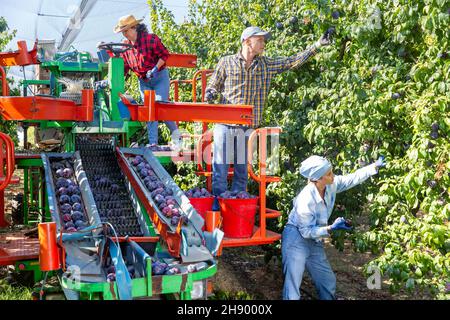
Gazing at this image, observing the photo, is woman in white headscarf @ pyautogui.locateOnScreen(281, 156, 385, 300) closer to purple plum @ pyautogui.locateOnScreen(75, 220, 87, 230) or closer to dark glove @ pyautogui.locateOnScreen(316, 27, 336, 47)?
dark glove @ pyautogui.locateOnScreen(316, 27, 336, 47)

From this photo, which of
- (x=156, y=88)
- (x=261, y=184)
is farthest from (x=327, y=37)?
(x=156, y=88)

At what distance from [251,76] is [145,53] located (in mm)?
1564

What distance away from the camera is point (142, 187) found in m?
5.96

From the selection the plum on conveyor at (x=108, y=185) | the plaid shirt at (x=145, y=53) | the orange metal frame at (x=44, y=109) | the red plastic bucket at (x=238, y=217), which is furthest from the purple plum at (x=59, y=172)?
the plaid shirt at (x=145, y=53)

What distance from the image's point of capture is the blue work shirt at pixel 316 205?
5.54m

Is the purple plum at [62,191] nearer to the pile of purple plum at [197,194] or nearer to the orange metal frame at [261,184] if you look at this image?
the pile of purple plum at [197,194]

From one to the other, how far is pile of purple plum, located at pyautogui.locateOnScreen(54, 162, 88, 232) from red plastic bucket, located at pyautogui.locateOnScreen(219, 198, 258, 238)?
1446 millimetres

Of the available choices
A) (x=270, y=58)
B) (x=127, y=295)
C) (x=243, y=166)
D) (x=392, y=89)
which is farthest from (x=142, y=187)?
(x=392, y=89)

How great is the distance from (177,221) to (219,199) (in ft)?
2.72

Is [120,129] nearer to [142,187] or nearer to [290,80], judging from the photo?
[142,187]

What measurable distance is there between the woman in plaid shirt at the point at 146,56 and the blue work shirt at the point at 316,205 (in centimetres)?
251

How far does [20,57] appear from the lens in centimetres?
812

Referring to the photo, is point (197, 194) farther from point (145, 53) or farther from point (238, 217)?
point (145, 53)

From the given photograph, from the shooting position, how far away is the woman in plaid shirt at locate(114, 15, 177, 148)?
24.4 ft
